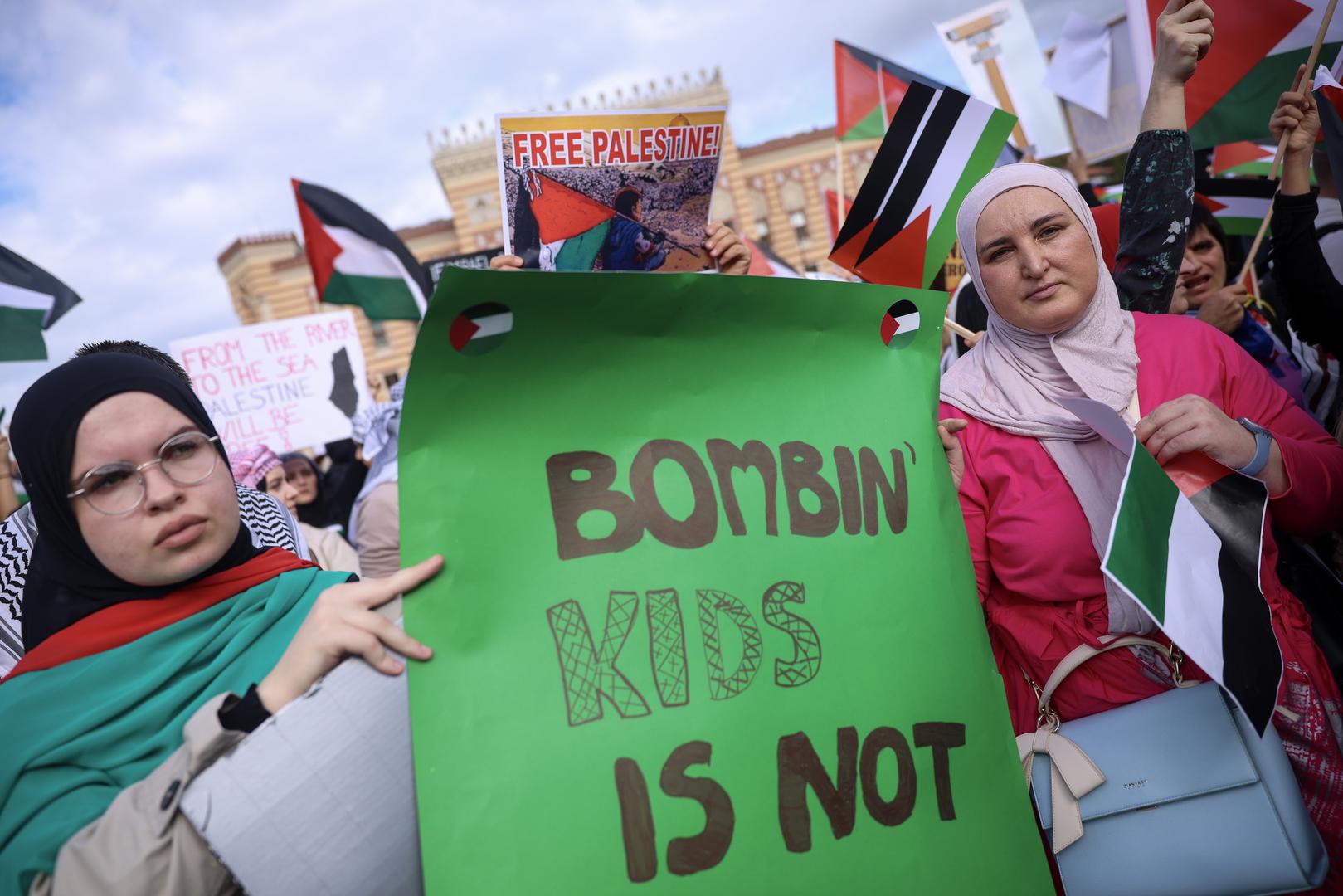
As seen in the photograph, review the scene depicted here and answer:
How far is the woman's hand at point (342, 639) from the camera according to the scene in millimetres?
1065

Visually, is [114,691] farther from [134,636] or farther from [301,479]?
[301,479]

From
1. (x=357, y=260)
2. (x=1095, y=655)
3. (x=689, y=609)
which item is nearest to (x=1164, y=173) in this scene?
(x=1095, y=655)

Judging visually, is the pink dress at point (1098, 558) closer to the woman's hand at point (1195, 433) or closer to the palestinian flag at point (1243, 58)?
the woman's hand at point (1195, 433)

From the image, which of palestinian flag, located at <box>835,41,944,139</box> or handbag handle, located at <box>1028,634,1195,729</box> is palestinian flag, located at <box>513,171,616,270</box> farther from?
palestinian flag, located at <box>835,41,944,139</box>

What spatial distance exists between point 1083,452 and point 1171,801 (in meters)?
0.61

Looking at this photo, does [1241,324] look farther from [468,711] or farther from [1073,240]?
[468,711]

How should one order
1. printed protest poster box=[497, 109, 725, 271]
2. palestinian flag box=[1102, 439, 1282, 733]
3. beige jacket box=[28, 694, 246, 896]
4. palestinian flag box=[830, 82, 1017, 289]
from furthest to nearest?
palestinian flag box=[830, 82, 1017, 289]
printed protest poster box=[497, 109, 725, 271]
palestinian flag box=[1102, 439, 1282, 733]
beige jacket box=[28, 694, 246, 896]

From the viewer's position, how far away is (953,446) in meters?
1.58

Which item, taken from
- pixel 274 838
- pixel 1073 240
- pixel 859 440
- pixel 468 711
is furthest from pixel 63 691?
pixel 1073 240

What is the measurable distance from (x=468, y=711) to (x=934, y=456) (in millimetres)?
868

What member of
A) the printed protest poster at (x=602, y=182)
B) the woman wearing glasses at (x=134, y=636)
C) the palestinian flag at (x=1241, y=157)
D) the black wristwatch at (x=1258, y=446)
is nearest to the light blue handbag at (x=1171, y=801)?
the black wristwatch at (x=1258, y=446)

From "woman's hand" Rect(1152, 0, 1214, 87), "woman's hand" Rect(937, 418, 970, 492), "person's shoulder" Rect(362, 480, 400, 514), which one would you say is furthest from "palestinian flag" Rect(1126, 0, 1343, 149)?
"person's shoulder" Rect(362, 480, 400, 514)

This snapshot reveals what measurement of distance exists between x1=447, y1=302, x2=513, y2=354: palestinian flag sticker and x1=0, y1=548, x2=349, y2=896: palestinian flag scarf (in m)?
0.66

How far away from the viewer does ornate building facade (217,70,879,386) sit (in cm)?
3266
